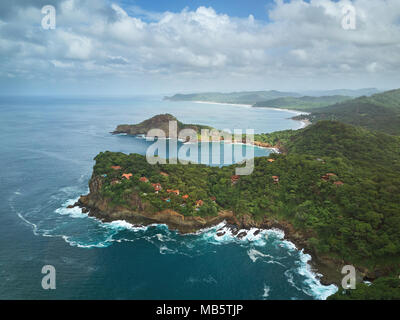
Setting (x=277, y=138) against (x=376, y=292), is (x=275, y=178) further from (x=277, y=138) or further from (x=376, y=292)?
(x=277, y=138)

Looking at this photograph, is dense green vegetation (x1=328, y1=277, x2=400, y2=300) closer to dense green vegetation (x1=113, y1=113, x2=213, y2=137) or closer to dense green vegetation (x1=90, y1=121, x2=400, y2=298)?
dense green vegetation (x1=90, y1=121, x2=400, y2=298)

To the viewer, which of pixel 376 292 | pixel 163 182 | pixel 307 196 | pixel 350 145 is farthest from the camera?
pixel 350 145

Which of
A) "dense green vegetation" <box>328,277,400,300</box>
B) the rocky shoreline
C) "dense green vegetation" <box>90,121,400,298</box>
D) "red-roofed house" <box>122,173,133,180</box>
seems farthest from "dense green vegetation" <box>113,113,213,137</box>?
"dense green vegetation" <box>328,277,400,300</box>

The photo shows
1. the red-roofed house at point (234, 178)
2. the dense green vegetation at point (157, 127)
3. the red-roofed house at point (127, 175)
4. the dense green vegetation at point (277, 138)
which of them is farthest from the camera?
the dense green vegetation at point (157, 127)

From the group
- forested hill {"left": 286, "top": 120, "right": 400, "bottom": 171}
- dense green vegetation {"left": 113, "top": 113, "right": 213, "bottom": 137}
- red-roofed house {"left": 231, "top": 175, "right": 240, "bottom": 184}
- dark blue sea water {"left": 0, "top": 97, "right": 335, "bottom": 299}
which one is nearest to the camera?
dark blue sea water {"left": 0, "top": 97, "right": 335, "bottom": 299}

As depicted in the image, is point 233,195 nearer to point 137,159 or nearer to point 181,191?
point 181,191

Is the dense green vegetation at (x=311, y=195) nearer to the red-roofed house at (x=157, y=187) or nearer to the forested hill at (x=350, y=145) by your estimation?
the red-roofed house at (x=157, y=187)

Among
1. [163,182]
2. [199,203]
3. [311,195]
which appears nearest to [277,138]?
[311,195]

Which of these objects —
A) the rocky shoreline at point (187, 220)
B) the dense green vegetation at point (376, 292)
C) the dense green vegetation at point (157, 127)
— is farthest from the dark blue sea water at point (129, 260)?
the dense green vegetation at point (157, 127)
